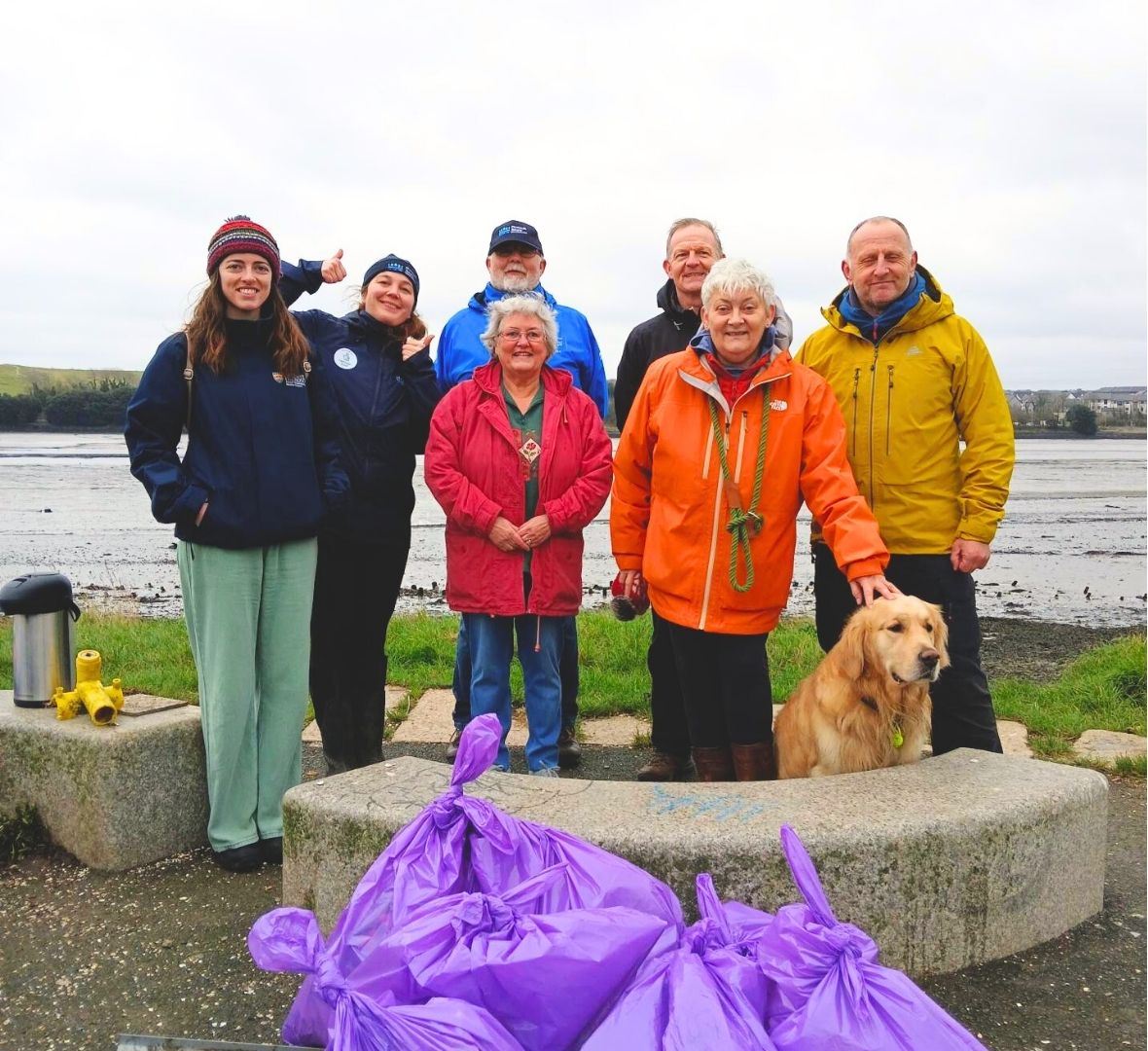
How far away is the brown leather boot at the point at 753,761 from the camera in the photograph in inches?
145

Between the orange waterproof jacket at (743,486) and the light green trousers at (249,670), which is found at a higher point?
the orange waterproof jacket at (743,486)

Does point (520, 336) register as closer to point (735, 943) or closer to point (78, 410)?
point (735, 943)

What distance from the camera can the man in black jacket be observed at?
4.43 m

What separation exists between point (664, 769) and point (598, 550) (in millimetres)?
11276

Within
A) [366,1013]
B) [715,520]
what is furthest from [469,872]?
[715,520]

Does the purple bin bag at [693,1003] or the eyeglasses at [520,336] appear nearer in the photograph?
the purple bin bag at [693,1003]

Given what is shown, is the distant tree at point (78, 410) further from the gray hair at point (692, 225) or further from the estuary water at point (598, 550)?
the gray hair at point (692, 225)

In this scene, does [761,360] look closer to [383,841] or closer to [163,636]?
[383,841]

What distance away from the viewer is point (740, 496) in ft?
11.5

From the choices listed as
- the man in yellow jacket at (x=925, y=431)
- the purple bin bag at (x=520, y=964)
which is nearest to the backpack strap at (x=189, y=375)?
the purple bin bag at (x=520, y=964)

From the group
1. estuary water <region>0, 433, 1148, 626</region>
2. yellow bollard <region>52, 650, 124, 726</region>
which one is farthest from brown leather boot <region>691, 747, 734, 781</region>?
estuary water <region>0, 433, 1148, 626</region>

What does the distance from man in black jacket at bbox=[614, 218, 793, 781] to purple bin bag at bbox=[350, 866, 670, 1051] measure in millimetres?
2275

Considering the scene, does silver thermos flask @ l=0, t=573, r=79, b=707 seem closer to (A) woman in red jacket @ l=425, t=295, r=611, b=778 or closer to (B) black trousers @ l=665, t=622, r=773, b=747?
(A) woman in red jacket @ l=425, t=295, r=611, b=778

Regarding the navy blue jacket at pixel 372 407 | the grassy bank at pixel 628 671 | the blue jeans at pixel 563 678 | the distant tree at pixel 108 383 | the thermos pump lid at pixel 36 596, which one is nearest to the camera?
the thermos pump lid at pixel 36 596
